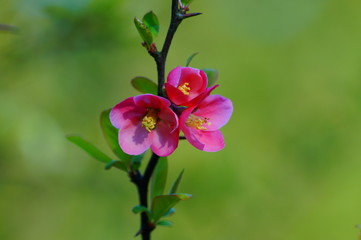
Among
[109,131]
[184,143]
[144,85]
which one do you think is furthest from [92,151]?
[184,143]

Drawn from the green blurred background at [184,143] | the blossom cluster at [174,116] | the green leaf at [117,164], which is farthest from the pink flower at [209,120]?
the green blurred background at [184,143]

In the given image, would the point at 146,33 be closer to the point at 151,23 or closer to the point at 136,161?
the point at 151,23

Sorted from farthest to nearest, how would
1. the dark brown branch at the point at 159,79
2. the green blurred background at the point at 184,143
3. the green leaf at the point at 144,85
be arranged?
the green blurred background at the point at 184,143 → the green leaf at the point at 144,85 → the dark brown branch at the point at 159,79

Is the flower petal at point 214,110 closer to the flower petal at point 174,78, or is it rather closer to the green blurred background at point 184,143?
the flower petal at point 174,78

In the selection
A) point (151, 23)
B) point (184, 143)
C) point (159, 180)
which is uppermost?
point (151, 23)

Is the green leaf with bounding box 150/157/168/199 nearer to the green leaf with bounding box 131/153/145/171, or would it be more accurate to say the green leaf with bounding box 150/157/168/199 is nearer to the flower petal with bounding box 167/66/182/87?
the green leaf with bounding box 131/153/145/171
